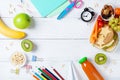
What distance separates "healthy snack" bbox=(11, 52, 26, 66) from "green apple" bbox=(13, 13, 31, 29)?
0.09 meters

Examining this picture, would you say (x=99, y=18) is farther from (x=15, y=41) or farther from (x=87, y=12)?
(x=15, y=41)

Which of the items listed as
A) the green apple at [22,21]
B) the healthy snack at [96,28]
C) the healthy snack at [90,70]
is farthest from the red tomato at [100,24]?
the green apple at [22,21]

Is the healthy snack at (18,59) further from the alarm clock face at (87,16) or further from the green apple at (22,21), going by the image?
the alarm clock face at (87,16)

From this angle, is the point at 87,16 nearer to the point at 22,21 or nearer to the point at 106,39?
the point at 106,39

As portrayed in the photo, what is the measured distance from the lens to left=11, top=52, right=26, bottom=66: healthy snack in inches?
35.7

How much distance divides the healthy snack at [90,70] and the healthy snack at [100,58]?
23 mm

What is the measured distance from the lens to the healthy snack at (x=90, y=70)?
3.03 feet

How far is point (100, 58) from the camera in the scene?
94 cm

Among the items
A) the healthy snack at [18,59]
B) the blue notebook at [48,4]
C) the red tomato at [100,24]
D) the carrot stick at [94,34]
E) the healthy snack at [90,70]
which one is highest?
the blue notebook at [48,4]

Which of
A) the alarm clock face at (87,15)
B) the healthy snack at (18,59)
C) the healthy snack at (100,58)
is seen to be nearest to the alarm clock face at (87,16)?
the alarm clock face at (87,15)

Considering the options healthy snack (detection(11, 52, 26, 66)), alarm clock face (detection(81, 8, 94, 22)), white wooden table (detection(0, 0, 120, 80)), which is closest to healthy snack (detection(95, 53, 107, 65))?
white wooden table (detection(0, 0, 120, 80))

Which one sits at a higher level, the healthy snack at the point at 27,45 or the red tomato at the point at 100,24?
the red tomato at the point at 100,24

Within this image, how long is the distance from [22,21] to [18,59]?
128 mm

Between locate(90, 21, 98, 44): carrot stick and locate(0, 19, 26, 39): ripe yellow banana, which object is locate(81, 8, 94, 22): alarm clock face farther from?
locate(0, 19, 26, 39): ripe yellow banana
